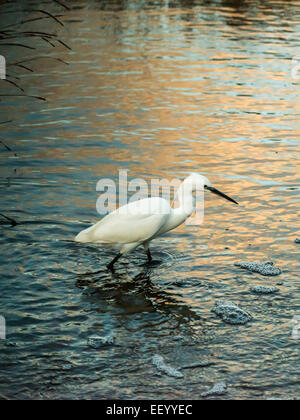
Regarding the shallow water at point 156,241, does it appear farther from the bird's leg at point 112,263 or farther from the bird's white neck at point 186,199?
the bird's white neck at point 186,199

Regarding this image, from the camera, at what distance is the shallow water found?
18.5 ft

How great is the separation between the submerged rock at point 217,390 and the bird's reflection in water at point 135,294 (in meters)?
1.02

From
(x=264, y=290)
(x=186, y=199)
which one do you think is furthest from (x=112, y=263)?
(x=264, y=290)

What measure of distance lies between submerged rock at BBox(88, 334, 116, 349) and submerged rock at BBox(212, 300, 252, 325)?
1.13 meters

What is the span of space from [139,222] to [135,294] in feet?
2.71

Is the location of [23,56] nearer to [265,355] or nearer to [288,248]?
[288,248]

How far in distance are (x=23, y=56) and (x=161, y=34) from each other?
6550 mm

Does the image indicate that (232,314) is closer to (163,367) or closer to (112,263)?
(163,367)

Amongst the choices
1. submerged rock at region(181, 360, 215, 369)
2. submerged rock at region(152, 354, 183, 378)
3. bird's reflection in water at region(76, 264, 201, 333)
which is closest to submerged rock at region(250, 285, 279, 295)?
bird's reflection in water at region(76, 264, 201, 333)

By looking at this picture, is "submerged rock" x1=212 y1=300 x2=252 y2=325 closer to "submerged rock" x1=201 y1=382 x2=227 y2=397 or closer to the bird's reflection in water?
the bird's reflection in water

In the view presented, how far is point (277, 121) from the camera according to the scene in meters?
14.1

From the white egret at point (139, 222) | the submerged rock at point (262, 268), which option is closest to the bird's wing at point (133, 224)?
the white egret at point (139, 222)

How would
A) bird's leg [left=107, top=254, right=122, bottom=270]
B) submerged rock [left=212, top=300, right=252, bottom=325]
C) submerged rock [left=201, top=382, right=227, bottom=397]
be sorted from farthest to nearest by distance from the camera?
bird's leg [left=107, top=254, right=122, bottom=270] → submerged rock [left=212, top=300, right=252, bottom=325] → submerged rock [left=201, top=382, right=227, bottom=397]

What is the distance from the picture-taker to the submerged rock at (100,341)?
5.95m
